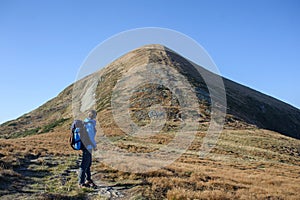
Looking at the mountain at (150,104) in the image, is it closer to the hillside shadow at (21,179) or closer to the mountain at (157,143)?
the mountain at (157,143)

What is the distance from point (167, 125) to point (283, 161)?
26930 millimetres

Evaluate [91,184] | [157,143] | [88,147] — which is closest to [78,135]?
[88,147]

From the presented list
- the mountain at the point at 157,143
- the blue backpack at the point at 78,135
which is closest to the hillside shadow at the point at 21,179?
the mountain at the point at 157,143

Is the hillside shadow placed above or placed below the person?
below

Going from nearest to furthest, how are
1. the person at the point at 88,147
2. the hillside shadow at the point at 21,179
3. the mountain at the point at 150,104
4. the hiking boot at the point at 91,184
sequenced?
the hillside shadow at the point at 21,179 < the person at the point at 88,147 < the hiking boot at the point at 91,184 < the mountain at the point at 150,104

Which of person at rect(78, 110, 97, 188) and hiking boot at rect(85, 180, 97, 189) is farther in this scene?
hiking boot at rect(85, 180, 97, 189)

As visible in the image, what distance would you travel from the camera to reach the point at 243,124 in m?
73.7

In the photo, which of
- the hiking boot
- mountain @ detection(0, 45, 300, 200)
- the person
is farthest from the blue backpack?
mountain @ detection(0, 45, 300, 200)

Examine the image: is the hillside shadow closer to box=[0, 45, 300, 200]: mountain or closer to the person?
box=[0, 45, 300, 200]: mountain

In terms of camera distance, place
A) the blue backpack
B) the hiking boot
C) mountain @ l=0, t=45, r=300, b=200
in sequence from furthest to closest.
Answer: mountain @ l=0, t=45, r=300, b=200 < the hiking boot < the blue backpack

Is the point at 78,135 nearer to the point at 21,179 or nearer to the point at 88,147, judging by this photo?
the point at 88,147

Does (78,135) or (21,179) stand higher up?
(78,135)

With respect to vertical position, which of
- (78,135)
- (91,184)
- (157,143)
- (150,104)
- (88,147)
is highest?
(150,104)

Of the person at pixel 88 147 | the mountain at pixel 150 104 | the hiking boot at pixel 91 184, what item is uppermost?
the mountain at pixel 150 104
